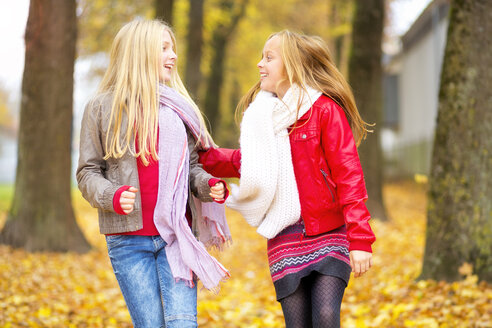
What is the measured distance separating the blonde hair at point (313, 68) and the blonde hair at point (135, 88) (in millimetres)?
697

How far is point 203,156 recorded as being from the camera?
3.51 metres

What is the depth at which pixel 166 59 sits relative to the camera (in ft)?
10.7

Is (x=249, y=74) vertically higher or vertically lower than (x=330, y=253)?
higher

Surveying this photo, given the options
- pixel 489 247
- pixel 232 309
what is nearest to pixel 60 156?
pixel 232 309

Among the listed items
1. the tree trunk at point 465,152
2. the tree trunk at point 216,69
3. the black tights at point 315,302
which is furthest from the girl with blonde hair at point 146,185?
the tree trunk at point 216,69

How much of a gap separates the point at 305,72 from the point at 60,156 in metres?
5.58

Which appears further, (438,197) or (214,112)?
(214,112)

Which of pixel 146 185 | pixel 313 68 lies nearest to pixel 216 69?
pixel 313 68

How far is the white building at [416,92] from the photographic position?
22312 mm

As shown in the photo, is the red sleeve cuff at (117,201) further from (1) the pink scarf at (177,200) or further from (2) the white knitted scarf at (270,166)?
(2) the white knitted scarf at (270,166)

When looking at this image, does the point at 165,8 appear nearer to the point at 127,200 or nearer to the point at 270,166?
the point at 270,166

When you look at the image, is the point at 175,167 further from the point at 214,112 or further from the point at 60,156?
the point at 214,112

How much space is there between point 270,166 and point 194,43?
478 inches

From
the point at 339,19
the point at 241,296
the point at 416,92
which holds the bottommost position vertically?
the point at 241,296
